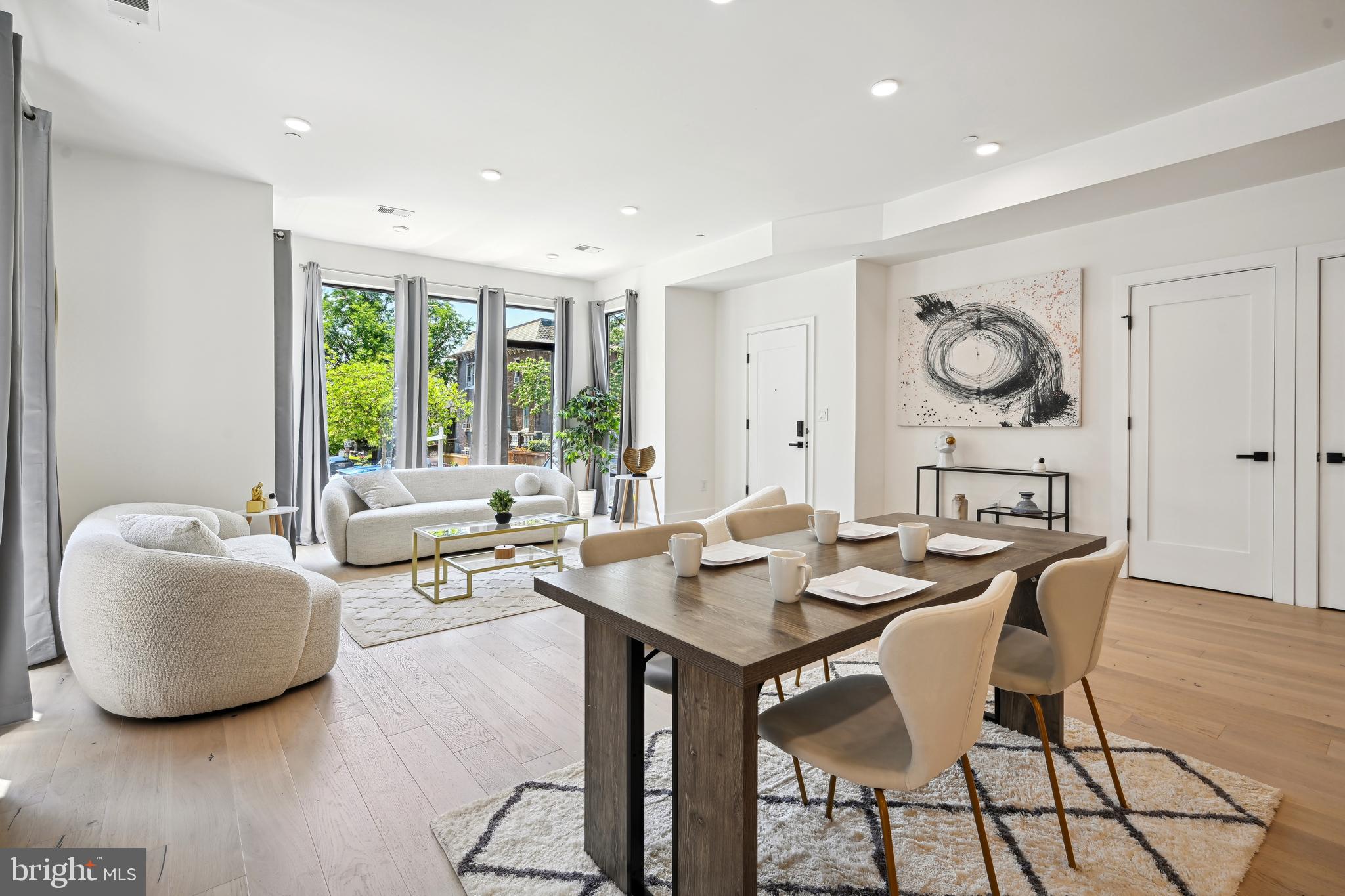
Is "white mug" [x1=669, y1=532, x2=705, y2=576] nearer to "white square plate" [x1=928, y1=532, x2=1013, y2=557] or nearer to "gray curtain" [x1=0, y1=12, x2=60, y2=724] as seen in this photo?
"white square plate" [x1=928, y1=532, x2=1013, y2=557]

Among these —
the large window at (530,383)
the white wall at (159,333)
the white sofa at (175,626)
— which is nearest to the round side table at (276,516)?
the white wall at (159,333)

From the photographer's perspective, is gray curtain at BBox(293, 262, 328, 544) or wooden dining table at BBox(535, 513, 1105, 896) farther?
gray curtain at BBox(293, 262, 328, 544)

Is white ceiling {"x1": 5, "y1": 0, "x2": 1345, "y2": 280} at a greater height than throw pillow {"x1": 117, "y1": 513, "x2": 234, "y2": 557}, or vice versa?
white ceiling {"x1": 5, "y1": 0, "x2": 1345, "y2": 280}

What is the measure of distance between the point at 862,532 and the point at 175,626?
2.46 metres

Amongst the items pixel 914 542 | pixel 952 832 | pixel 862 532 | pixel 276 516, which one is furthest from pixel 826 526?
pixel 276 516

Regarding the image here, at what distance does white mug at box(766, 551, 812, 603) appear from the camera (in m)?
1.42

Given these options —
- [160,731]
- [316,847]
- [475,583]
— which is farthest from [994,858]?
[475,583]

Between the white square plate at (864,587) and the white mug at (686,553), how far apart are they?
0.30 metres

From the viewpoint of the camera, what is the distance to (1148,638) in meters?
3.23

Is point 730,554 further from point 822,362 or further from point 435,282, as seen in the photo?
point 435,282

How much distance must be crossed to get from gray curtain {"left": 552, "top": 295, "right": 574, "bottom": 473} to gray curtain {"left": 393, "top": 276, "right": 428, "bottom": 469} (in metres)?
1.50

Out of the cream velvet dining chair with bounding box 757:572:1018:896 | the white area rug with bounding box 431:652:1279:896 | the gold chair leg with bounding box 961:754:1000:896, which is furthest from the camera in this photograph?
the white area rug with bounding box 431:652:1279:896

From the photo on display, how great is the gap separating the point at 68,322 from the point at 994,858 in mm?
5129

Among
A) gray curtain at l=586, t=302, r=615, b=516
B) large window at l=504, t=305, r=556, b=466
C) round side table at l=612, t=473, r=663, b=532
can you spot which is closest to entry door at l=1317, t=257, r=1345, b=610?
round side table at l=612, t=473, r=663, b=532
